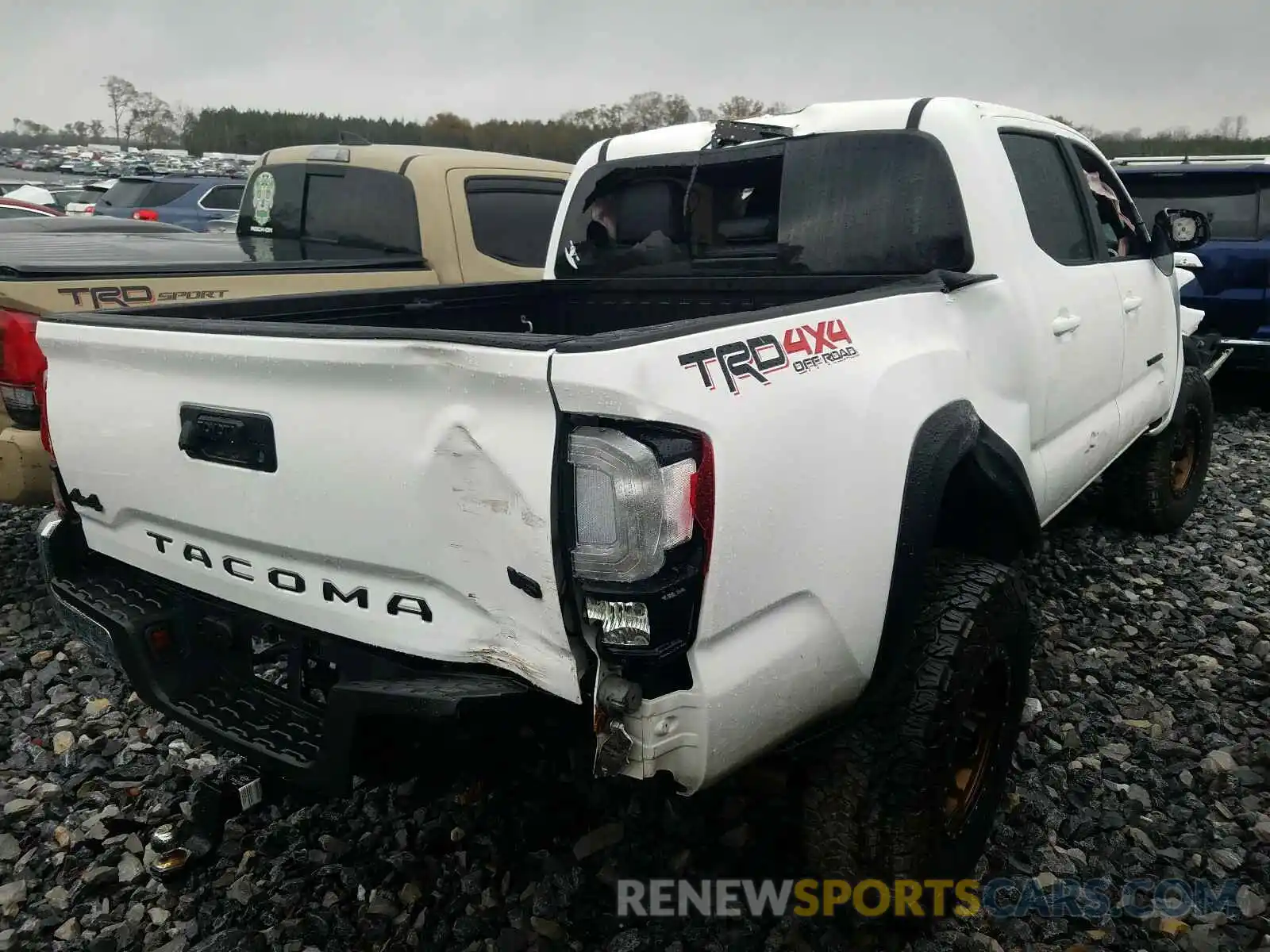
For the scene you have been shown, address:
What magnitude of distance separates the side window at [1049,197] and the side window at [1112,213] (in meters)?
0.22

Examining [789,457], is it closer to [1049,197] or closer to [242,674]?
[242,674]

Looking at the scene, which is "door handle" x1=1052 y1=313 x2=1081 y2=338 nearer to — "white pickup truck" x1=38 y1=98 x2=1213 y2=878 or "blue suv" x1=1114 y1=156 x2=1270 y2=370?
"white pickup truck" x1=38 y1=98 x2=1213 y2=878

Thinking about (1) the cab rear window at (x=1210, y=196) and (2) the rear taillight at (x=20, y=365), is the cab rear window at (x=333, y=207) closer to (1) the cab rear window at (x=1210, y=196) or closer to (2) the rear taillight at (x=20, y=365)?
(2) the rear taillight at (x=20, y=365)

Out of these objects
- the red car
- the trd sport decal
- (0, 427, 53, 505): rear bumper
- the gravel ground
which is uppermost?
the trd sport decal

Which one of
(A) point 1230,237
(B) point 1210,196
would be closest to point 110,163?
(B) point 1210,196

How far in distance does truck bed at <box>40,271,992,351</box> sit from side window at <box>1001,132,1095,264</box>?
1.86 feet

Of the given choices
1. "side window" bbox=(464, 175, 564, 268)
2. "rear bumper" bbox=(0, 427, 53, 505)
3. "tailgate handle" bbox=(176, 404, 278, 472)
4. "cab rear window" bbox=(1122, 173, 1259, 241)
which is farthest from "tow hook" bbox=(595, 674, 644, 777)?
"cab rear window" bbox=(1122, 173, 1259, 241)

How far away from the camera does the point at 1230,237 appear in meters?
6.99

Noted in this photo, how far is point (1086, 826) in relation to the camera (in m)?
2.66

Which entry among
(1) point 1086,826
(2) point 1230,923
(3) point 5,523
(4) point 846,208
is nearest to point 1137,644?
(1) point 1086,826

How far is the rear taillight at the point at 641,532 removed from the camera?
1597 mm

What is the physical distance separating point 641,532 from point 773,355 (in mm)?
471

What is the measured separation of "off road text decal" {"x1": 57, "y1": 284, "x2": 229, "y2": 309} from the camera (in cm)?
378

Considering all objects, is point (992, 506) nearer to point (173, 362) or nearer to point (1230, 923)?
point (1230, 923)
